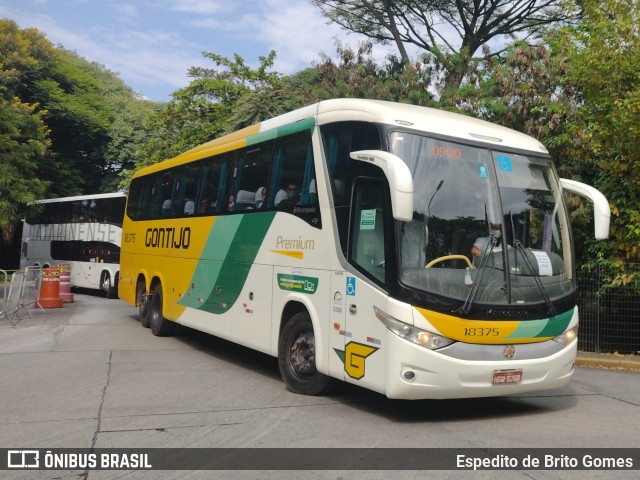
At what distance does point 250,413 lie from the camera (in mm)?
7566

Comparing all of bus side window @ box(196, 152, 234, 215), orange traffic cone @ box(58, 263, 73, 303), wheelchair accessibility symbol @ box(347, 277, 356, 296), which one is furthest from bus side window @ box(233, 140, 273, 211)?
orange traffic cone @ box(58, 263, 73, 303)

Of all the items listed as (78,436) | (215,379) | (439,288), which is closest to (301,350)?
(215,379)

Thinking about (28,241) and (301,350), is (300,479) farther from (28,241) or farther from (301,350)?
(28,241)

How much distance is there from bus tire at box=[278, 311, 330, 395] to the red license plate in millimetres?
2040

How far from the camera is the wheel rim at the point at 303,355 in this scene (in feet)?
27.5

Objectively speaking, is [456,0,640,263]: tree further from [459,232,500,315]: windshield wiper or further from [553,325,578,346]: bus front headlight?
[459,232,500,315]: windshield wiper

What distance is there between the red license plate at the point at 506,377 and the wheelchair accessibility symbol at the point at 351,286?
1682 millimetres

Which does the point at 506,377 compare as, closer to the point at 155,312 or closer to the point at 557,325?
the point at 557,325

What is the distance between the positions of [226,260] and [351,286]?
12.2 feet

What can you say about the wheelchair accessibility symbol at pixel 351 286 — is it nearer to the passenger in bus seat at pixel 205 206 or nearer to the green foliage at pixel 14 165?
the passenger in bus seat at pixel 205 206

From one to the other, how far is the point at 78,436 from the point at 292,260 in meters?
3.36

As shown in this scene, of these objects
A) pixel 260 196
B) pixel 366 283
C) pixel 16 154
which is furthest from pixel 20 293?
pixel 16 154

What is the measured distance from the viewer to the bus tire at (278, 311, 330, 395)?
8.34 m

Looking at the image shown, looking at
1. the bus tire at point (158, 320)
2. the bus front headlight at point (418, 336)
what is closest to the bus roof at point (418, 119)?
the bus front headlight at point (418, 336)
